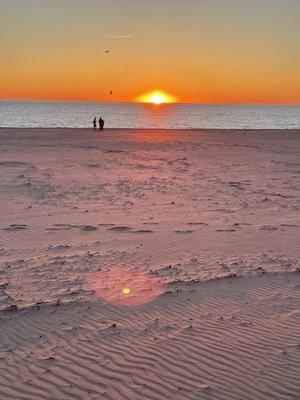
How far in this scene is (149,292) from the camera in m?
7.61

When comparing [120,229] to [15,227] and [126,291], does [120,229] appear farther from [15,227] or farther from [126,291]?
[126,291]

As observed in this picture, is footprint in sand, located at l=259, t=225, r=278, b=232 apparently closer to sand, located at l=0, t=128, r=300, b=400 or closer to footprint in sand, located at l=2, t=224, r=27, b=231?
sand, located at l=0, t=128, r=300, b=400

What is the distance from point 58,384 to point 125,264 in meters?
3.70

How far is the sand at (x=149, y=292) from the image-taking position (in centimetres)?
543

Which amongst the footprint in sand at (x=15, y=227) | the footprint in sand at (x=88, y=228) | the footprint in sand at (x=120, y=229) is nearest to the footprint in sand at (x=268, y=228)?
the footprint in sand at (x=120, y=229)

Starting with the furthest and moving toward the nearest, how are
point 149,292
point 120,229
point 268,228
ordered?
point 268,228 → point 120,229 → point 149,292

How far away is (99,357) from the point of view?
19.0 ft

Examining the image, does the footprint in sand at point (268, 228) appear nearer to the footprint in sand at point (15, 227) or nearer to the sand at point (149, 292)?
the sand at point (149, 292)

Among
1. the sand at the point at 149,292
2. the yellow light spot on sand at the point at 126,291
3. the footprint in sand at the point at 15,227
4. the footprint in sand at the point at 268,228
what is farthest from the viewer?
the footprint in sand at the point at 268,228

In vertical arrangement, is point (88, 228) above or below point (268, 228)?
below

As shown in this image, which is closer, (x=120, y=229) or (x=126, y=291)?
A: (x=126, y=291)

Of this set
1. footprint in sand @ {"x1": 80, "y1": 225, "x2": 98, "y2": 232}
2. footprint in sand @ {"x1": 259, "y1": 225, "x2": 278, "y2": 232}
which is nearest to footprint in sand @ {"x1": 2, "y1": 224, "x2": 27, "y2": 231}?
footprint in sand @ {"x1": 80, "y1": 225, "x2": 98, "y2": 232}

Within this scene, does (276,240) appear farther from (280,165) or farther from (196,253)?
(280,165)

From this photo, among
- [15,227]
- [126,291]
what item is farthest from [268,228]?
[15,227]
